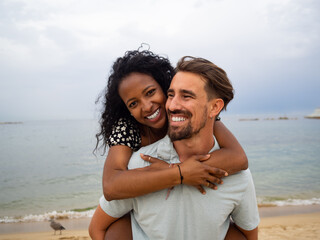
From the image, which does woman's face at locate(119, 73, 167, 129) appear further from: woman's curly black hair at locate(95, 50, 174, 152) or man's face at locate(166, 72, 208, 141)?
man's face at locate(166, 72, 208, 141)

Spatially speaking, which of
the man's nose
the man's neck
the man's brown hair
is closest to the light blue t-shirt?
the man's neck

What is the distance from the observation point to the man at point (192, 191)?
6.62 feet

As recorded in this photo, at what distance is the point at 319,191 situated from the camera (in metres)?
10.9

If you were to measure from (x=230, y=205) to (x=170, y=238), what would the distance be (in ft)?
1.72

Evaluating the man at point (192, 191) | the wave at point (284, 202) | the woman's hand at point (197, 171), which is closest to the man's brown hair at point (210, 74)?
the man at point (192, 191)

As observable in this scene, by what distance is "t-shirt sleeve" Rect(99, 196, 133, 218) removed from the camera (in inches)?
87.2

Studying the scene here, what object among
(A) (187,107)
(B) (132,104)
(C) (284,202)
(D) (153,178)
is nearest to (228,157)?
(A) (187,107)

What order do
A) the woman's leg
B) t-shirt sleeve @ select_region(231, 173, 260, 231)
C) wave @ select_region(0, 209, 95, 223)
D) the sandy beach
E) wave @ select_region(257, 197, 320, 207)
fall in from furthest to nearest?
wave @ select_region(257, 197, 320, 207) < wave @ select_region(0, 209, 95, 223) < the sandy beach < the woman's leg < t-shirt sleeve @ select_region(231, 173, 260, 231)

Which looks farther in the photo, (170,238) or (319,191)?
(319,191)

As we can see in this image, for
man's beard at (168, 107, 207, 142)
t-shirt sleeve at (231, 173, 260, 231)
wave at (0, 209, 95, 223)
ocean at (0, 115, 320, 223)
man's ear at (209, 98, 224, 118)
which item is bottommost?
ocean at (0, 115, 320, 223)

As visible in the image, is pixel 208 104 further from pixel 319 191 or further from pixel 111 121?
pixel 319 191

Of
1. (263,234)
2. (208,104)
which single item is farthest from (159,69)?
(263,234)

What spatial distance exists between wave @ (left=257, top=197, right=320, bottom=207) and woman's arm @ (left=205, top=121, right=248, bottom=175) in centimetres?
764

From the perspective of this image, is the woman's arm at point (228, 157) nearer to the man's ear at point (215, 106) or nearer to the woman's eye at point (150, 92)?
the man's ear at point (215, 106)
